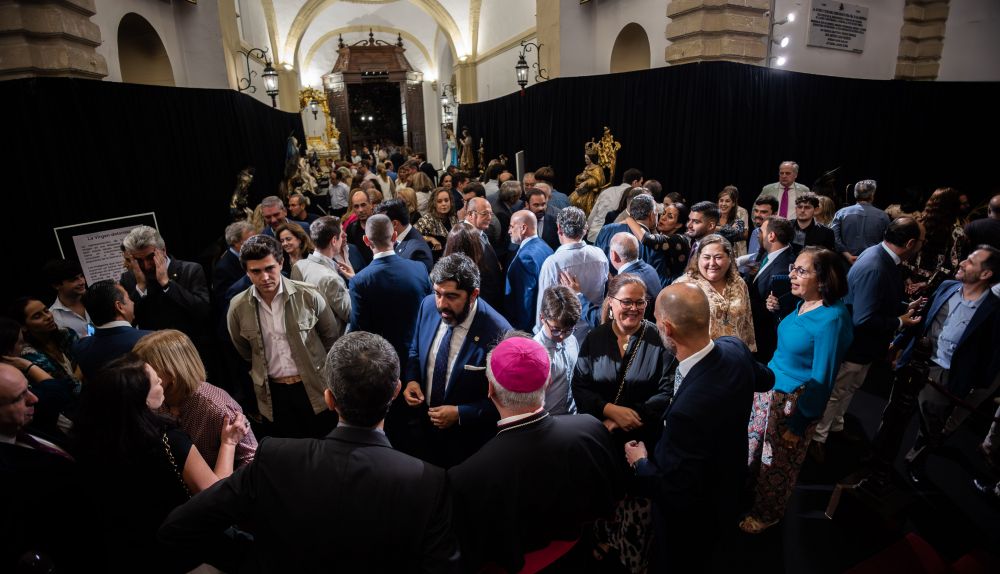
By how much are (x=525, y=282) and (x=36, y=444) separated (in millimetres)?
3037

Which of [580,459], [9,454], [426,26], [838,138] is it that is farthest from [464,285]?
[426,26]

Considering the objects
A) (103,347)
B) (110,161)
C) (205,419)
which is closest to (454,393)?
(205,419)

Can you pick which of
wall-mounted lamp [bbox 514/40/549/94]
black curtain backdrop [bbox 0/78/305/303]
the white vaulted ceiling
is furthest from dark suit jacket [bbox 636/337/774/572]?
the white vaulted ceiling

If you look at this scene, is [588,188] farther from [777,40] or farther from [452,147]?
[452,147]

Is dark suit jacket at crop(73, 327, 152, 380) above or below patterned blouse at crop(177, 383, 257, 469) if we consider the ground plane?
above

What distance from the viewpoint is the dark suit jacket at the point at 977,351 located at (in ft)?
10.00

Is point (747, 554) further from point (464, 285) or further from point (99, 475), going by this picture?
point (99, 475)

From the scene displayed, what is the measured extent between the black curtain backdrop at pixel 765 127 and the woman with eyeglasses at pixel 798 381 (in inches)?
192

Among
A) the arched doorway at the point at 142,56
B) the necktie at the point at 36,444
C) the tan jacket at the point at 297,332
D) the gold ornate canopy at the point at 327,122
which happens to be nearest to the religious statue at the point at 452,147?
the gold ornate canopy at the point at 327,122

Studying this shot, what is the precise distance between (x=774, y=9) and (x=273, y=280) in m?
8.19

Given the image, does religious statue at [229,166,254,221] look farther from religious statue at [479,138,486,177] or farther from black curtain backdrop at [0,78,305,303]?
religious statue at [479,138,486,177]

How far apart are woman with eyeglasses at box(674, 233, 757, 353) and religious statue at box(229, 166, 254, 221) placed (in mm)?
6095

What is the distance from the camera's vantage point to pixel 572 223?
3.43m

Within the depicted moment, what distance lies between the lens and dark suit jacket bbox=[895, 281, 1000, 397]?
10.00ft
